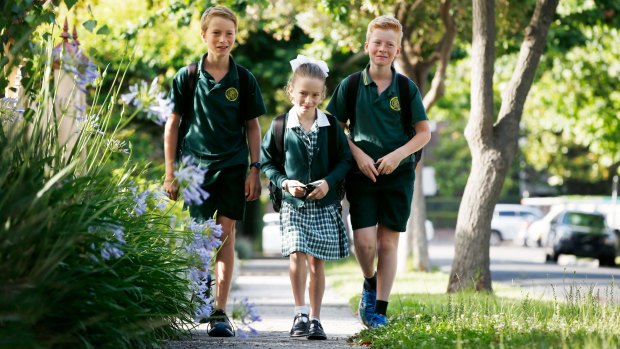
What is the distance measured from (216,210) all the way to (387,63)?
4.63ft

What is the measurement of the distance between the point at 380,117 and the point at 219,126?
3.30 feet

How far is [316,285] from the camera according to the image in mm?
7035

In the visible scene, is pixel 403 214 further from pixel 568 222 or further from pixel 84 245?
pixel 568 222

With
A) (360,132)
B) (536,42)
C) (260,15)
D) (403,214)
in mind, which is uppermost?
(260,15)

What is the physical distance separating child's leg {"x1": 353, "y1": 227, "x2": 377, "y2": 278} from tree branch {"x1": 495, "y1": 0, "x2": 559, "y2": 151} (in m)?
4.70

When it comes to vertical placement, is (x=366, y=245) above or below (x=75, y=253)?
above

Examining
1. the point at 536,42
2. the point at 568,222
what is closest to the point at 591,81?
the point at 568,222

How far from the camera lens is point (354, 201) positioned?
7.23 meters

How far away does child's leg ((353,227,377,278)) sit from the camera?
721 centimetres

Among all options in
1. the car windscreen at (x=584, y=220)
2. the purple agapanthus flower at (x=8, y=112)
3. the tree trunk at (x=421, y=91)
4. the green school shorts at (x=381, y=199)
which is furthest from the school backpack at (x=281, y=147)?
the car windscreen at (x=584, y=220)

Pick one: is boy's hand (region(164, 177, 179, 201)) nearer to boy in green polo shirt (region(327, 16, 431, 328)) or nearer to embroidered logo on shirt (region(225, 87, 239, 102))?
embroidered logo on shirt (region(225, 87, 239, 102))

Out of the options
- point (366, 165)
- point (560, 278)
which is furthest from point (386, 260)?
point (560, 278)

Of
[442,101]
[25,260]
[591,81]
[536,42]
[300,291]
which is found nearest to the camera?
[25,260]

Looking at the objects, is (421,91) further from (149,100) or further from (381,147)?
(149,100)
